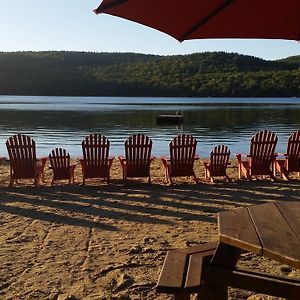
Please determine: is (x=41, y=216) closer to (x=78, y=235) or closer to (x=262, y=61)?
(x=78, y=235)

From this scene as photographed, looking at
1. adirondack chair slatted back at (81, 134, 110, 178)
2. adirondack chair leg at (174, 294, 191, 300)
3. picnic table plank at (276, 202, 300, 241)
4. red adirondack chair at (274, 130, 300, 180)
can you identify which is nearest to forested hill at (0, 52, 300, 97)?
red adirondack chair at (274, 130, 300, 180)

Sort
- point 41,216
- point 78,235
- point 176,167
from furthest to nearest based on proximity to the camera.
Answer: point 176,167, point 41,216, point 78,235

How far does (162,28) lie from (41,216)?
3.61m

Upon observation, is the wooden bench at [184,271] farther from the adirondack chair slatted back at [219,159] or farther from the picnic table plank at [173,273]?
the adirondack chair slatted back at [219,159]

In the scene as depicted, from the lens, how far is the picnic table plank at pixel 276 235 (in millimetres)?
2396

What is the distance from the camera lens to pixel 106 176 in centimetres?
872

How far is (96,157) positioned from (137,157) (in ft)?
2.55

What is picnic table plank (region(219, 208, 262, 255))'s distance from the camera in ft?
8.41

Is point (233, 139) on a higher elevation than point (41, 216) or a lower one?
lower

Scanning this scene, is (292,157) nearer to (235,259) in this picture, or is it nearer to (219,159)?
(219,159)

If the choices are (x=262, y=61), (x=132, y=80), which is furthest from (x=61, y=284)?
(x=262, y=61)

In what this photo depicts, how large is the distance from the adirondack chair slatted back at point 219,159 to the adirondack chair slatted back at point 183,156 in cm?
45

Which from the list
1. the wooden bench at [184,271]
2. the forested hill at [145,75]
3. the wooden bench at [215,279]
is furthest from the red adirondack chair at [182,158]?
the forested hill at [145,75]

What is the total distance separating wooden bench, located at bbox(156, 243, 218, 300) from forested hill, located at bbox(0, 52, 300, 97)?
319ft
